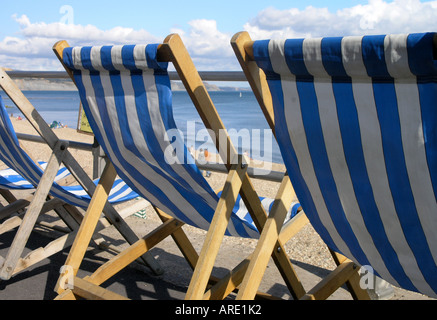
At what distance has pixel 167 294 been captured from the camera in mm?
2266

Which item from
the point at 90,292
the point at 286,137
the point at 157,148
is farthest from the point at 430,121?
the point at 90,292

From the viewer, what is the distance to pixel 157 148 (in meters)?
1.62

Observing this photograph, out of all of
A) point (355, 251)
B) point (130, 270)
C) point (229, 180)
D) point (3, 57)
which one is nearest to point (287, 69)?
point (229, 180)

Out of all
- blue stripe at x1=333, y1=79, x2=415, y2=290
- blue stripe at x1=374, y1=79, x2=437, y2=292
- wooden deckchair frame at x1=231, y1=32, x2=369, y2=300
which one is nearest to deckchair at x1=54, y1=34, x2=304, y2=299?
wooden deckchair frame at x1=231, y1=32, x2=369, y2=300

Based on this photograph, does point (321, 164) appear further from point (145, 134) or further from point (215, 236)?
point (145, 134)

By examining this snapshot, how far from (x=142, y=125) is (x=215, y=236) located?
440 mm

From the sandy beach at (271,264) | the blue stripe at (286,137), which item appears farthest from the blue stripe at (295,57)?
the sandy beach at (271,264)

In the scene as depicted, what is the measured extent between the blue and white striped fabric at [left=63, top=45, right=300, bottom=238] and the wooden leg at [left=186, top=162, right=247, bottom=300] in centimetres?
9

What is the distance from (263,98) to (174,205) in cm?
70

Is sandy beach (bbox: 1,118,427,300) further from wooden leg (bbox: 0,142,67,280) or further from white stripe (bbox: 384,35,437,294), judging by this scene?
white stripe (bbox: 384,35,437,294)

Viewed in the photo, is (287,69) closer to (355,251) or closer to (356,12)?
(355,251)

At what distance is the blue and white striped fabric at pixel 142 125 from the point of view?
151cm

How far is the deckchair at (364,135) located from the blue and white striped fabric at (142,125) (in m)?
0.31

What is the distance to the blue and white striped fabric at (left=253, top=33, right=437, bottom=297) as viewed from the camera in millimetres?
996
